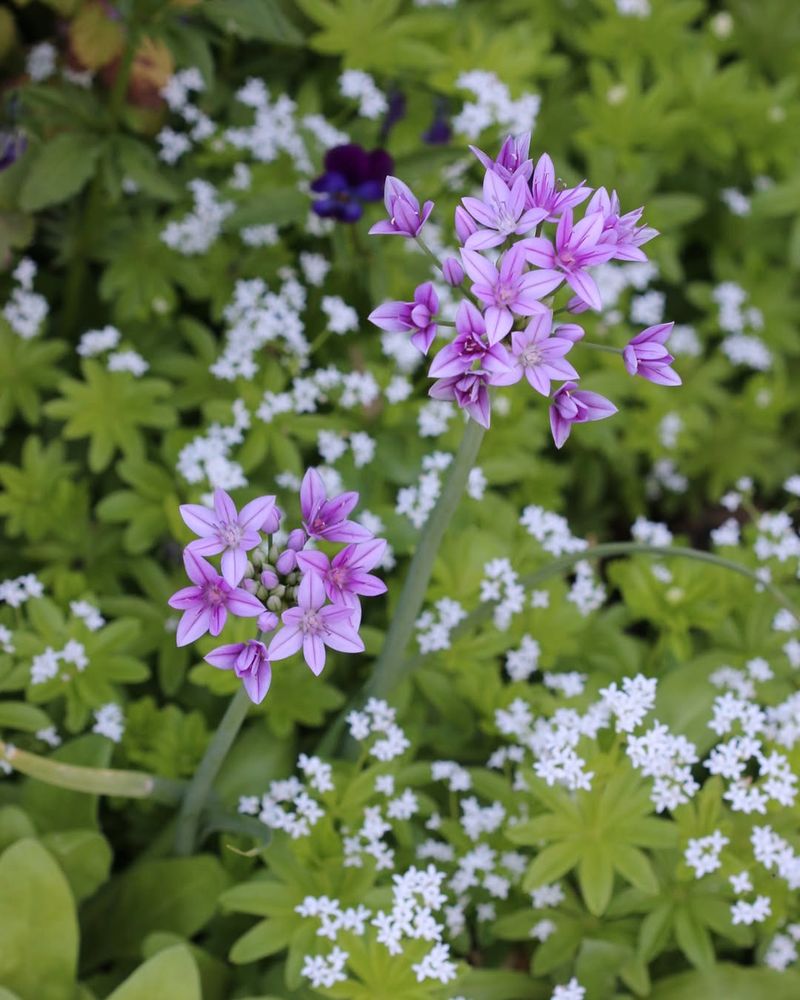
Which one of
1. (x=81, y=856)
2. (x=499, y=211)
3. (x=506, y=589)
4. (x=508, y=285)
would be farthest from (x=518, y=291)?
(x=81, y=856)

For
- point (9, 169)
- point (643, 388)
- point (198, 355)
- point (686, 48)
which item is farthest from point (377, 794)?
point (686, 48)

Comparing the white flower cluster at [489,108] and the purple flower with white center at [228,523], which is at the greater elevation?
the white flower cluster at [489,108]

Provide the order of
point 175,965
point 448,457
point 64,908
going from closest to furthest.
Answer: point 175,965, point 64,908, point 448,457

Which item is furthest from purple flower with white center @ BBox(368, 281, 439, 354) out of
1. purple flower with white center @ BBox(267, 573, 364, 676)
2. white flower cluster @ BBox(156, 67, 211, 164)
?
white flower cluster @ BBox(156, 67, 211, 164)

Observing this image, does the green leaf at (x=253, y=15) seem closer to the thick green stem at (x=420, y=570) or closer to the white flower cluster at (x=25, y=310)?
the white flower cluster at (x=25, y=310)

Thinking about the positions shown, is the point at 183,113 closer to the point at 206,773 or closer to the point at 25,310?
the point at 25,310

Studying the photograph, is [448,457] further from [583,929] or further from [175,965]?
[175,965]

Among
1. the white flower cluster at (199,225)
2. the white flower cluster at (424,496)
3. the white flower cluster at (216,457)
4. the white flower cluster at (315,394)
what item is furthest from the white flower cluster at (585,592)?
the white flower cluster at (199,225)
